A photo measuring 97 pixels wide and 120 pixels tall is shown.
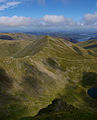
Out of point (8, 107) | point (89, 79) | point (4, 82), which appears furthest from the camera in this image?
point (89, 79)

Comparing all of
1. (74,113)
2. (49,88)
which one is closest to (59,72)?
(49,88)

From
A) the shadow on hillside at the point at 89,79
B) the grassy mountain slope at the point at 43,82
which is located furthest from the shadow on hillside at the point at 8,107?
the shadow on hillside at the point at 89,79

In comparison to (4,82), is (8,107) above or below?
below

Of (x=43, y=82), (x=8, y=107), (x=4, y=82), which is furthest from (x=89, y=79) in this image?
(x=8, y=107)

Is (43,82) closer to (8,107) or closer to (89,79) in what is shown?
(89,79)

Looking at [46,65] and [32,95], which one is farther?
[46,65]

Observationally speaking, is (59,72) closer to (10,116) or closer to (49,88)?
(49,88)

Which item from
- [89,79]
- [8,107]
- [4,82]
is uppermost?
[4,82]

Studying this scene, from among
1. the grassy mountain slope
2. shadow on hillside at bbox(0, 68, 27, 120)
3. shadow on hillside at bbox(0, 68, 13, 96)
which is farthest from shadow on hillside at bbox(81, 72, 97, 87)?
shadow on hillside at bbox(0, 68, 27, 120)
